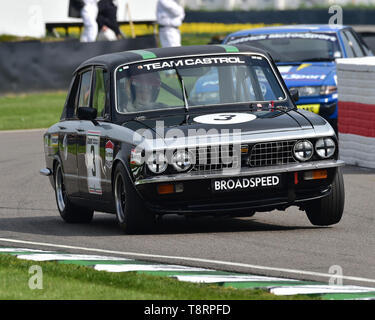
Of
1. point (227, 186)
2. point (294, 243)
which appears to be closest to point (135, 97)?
point (227, 186)

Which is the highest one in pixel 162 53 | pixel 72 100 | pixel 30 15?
pixel 162 53

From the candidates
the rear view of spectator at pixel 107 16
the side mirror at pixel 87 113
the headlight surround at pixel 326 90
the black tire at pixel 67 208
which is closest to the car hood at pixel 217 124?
the side mirror at pixel 87 113

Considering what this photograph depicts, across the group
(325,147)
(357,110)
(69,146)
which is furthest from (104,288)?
(357,110)

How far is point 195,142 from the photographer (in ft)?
29.3

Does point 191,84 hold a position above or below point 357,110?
above

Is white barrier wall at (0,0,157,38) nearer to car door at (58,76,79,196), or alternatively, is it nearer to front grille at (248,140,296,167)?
car door at (58,76,79,196)

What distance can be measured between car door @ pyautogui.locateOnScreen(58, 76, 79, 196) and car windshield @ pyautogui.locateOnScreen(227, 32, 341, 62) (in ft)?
20.9

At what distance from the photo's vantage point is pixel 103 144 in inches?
384

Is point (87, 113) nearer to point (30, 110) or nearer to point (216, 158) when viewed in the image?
point (216, 158)

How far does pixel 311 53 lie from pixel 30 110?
10.6m

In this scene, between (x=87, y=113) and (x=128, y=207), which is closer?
(x=128, y=207)

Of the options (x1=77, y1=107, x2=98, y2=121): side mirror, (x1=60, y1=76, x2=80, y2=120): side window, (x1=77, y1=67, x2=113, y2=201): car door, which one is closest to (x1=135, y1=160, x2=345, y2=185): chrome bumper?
(x1=77, y1=67, x2=113, y2=201): car door

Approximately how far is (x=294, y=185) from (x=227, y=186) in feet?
1.86

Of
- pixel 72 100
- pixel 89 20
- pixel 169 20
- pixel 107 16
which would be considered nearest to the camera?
pixel 72 100
